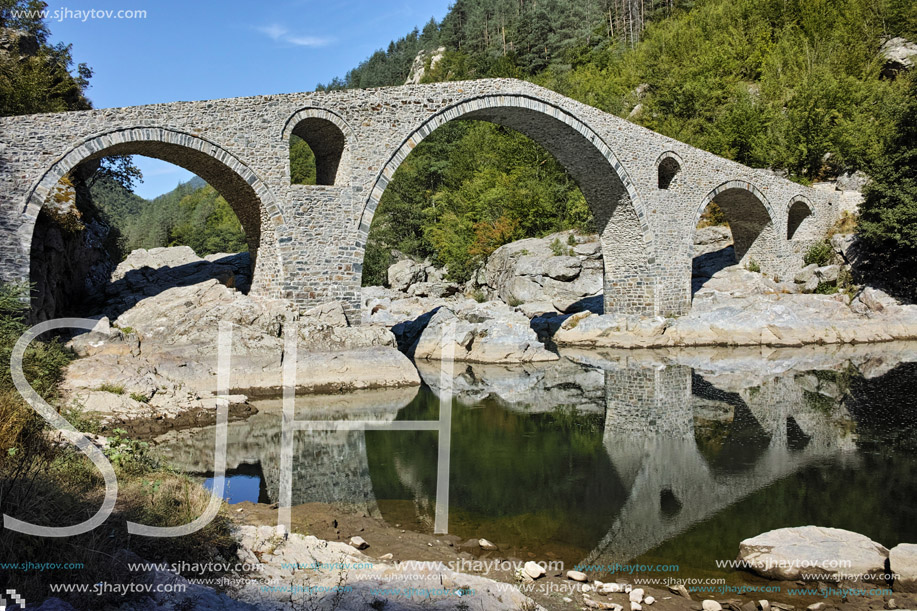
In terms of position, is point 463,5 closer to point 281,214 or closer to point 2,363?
point 281,214

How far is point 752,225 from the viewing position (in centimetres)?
2219

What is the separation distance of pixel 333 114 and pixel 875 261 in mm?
16762

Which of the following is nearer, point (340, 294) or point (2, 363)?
point (2, 363)

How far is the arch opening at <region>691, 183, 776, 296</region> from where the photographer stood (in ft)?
69.2

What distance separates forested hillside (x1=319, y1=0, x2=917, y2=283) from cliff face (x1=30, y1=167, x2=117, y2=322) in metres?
15.9

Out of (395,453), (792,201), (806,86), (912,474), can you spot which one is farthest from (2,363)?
(806,86)

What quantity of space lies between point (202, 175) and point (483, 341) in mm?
7971

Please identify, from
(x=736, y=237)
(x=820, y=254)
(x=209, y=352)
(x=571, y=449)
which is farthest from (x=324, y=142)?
(x=820, y=254)

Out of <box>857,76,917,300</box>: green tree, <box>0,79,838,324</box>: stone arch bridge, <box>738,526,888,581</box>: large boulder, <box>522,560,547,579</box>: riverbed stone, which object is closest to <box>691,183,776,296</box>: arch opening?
<box>0,79,838,324</box>: stone arch bridge

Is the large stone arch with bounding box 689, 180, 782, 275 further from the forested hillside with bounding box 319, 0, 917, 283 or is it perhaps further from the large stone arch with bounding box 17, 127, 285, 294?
the large stone arch with bounding box 17, 127, 285, 294

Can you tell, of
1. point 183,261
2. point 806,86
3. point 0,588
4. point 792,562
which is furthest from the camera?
point 806,86

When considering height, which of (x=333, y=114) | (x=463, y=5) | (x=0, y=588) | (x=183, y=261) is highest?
(x=463, y=5)

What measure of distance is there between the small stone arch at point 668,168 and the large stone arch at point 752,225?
8.17 feet

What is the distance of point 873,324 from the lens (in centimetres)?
1658
